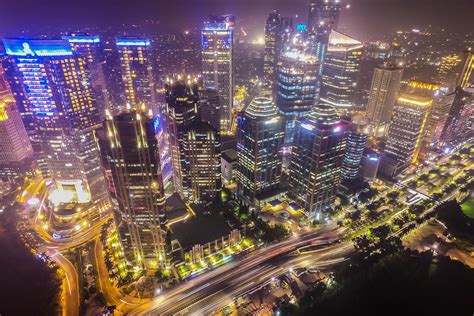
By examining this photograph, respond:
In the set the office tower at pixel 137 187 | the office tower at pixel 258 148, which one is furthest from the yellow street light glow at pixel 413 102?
the office tower at pixel 137 187

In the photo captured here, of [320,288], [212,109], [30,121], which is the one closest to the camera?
[320,288]

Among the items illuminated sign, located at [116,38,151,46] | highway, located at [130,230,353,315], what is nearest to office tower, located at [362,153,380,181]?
highway, located at [130,230,353,315]

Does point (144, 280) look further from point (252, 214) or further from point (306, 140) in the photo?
point (306, 140)

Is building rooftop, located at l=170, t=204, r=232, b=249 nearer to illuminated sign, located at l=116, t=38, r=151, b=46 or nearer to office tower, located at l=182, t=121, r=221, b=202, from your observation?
office tower, located at l=182, t=121, r=221, b=202

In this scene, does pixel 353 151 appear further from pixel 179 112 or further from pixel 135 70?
pixel 135 70

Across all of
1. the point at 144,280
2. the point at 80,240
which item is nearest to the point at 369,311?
the point at 144,280
